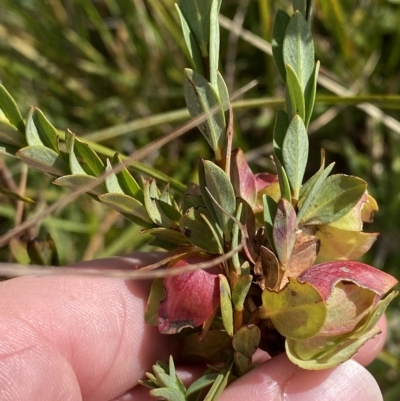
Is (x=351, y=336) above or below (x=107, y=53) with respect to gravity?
below

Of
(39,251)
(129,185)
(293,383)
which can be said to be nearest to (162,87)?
(39,251)

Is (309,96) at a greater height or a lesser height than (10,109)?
lesser

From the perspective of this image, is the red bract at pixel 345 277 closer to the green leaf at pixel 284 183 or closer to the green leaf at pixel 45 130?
the green leaf at pixel 284 183

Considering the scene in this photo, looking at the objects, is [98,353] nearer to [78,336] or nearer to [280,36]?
[78,336]

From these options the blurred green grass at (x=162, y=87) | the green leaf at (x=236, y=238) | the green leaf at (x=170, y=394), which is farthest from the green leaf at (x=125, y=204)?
the blurred green grass at (x=162, y=87)

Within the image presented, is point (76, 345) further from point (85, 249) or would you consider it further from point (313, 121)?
point (313, 121)

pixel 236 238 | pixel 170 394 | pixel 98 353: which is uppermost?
pixel 236 238

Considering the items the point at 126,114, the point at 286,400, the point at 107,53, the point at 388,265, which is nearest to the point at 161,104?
the point at 126,114
